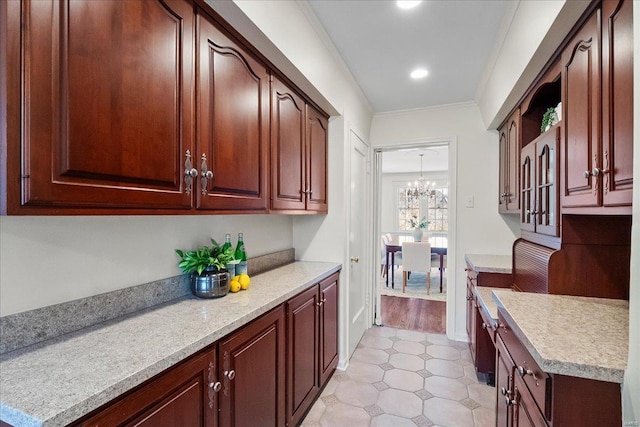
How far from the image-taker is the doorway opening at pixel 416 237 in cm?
350

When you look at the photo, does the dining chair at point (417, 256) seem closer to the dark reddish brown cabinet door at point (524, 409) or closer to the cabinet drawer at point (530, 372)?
the cabinet drawer at point (530, 372)

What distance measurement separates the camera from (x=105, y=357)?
90 centimetres

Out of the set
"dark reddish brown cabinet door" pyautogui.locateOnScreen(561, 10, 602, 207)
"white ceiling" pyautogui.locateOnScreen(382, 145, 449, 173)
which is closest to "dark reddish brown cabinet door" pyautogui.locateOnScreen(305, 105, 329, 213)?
"dark reddish brown cabinet door" pyautogui.locateOnScreen(561, 10, 602, 207)

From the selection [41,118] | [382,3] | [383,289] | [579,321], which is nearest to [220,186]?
[41,118]

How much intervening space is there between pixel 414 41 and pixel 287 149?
1103mm

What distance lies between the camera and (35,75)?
2.46ft

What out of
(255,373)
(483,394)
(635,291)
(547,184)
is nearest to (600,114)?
(547,184)

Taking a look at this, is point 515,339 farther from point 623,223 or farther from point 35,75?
point 35,75

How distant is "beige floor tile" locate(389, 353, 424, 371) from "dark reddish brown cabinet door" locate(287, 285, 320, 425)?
0.87 m

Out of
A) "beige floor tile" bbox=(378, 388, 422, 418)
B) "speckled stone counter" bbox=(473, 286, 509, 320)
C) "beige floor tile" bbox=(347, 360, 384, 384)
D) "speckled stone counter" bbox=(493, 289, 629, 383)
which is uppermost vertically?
"speckled stone counter" bbox=(493, 289, 629, 383)

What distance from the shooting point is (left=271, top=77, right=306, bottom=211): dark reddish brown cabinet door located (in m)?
1.85

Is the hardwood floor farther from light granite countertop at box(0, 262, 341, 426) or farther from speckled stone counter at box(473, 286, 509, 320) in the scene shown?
A: light granite countertop at box(0, 262, 341, 426)

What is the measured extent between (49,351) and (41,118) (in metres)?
0.67

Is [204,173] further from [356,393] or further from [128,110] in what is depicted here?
[356,393]
